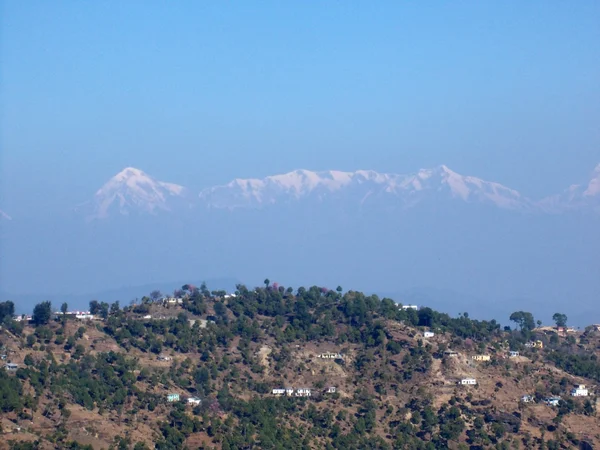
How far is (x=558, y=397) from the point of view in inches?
2768

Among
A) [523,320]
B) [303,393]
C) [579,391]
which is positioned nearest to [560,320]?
[523,320]

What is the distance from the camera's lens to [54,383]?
62.4m

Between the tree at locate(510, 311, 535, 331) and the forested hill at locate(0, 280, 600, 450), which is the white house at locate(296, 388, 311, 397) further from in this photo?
the tree at locate(510, 311, 535, 331)

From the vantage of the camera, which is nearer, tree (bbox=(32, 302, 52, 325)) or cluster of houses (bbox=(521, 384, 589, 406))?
cluster of houses (bbox=(521, 384, 589, 406))

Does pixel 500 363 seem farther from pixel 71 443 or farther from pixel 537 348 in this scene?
pixel 71 443

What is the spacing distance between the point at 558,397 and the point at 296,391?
15.7 m

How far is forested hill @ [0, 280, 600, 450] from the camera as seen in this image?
60875 millimetres

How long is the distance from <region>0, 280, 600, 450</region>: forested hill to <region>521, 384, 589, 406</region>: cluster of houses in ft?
0.35

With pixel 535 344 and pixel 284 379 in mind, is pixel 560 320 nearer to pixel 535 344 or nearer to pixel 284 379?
pixel 535 344

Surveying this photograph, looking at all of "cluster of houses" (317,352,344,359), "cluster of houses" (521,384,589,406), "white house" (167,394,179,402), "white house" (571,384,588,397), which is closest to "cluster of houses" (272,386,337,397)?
"cluster of houses" (317,352,344,359)

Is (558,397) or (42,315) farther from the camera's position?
(42,315)

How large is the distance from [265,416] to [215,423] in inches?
136

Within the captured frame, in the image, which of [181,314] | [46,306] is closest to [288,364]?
[181,314]

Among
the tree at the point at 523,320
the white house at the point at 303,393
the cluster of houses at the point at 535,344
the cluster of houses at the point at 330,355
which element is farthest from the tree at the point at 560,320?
the white house at the point at 303,393
